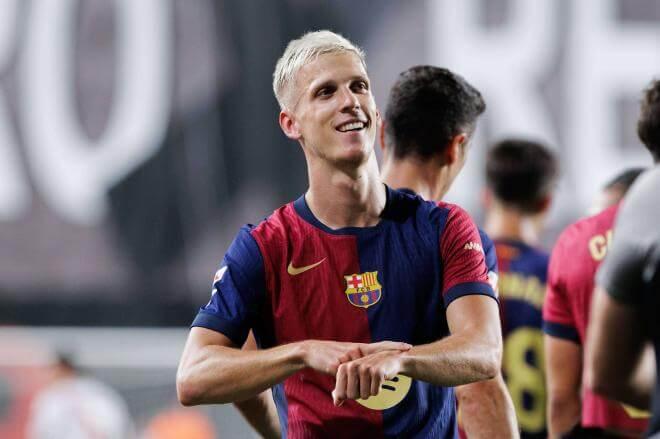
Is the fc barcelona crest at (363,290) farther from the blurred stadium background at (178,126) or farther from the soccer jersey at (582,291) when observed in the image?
the blurred stadium background at (178,126)

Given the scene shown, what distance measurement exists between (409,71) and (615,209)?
0.86 m

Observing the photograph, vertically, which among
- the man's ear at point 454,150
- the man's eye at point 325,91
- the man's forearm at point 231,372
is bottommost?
the man's forearm at point 231,372

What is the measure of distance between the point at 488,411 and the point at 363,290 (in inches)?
22.6

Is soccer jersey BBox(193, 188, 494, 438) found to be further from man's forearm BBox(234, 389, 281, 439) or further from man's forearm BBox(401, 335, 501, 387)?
man's forearm BBox(234, 389, 281, 439)

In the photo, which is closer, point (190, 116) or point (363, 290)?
point (363, 290)

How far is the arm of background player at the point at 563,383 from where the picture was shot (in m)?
4.37

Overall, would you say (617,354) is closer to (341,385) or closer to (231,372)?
(341,385)

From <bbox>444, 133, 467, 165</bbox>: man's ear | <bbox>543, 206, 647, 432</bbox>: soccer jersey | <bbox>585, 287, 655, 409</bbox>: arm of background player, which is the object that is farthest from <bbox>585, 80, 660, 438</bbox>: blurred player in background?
<bbox>543, 206, 647, 432</bbox>: soccer jersey

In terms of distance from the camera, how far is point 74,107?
31.1 ft

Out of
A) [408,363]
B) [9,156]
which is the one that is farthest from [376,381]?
[9,156]

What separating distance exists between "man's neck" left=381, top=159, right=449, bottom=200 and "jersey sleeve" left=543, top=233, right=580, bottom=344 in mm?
634

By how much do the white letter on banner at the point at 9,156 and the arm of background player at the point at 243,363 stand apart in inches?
258

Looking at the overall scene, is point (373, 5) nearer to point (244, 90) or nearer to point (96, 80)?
point (244, 90)

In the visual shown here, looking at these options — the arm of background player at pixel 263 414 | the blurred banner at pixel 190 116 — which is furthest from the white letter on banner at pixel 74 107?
the arm of background player at pixel 263 414
